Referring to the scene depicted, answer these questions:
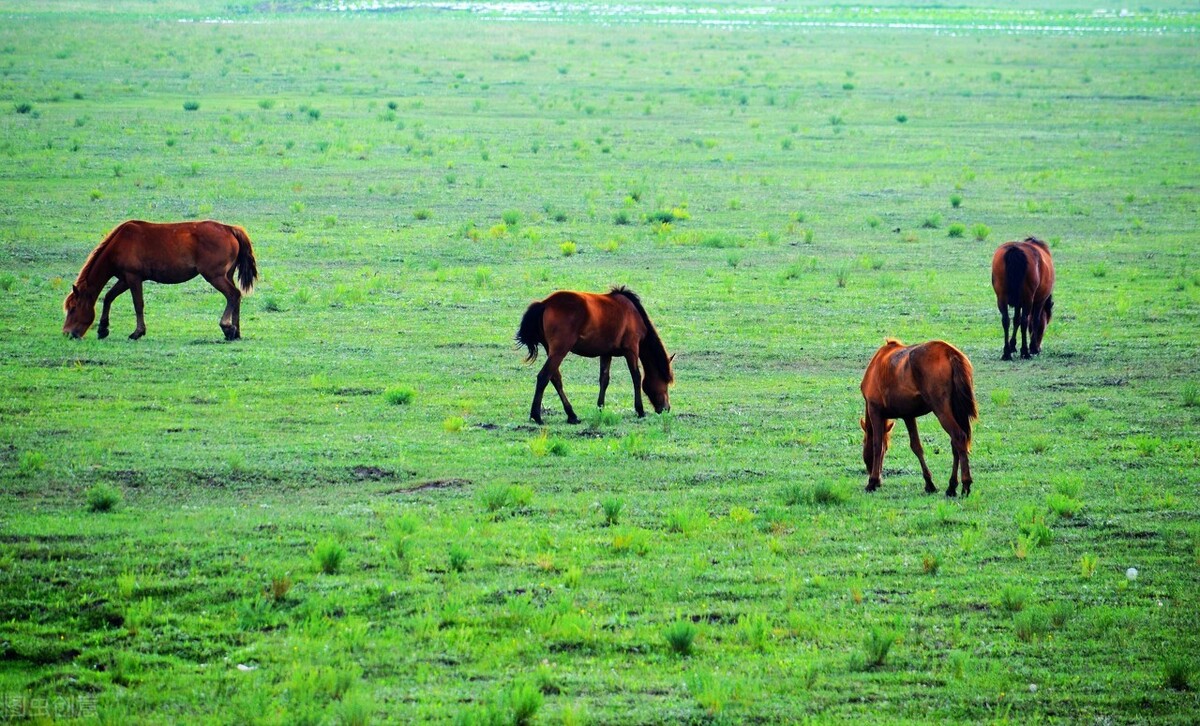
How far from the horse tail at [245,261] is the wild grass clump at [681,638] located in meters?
11.0

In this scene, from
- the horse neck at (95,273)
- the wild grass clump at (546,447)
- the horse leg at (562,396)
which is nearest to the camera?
the wild grass clump at (546,447)

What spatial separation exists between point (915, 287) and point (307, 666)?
16.9 meters

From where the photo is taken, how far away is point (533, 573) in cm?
1048

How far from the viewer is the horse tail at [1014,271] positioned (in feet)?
60.8

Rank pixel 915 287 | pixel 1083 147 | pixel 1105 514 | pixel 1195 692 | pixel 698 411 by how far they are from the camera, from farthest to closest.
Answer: pixel 1083 147 → pixel 915 287 → pixel 698 411 → pixel 1105 514 → pixel 1195 692

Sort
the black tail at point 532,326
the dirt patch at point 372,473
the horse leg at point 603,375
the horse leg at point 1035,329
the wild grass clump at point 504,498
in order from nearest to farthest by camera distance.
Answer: the wild grass clump at point 504,498
the dirt patch at point 372,473
the black tail at point 532,326
the horse leg at point 603,375
the horse leg at point 1035,329

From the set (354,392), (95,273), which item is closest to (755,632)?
(354,392)

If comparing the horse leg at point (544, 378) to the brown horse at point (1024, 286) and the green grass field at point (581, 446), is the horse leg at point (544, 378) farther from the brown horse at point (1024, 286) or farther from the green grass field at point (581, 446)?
the brown horse at point (1024, 286)

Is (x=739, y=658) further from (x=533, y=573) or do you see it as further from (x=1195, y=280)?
(x=1195, y=280)

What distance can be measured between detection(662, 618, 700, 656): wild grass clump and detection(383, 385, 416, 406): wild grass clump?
7.41 m

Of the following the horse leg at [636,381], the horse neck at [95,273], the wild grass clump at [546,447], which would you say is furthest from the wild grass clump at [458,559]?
the horse neck at [95,273]

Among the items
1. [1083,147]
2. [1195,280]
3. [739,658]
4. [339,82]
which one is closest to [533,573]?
[739,658]

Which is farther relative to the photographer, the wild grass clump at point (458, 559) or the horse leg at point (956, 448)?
Answer: the horse leg at point (956, 448)

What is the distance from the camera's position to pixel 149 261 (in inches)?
707
